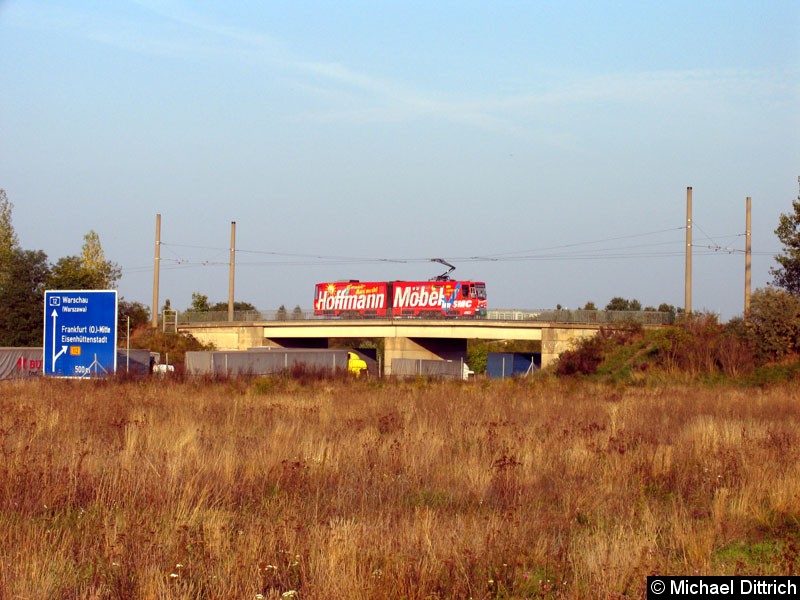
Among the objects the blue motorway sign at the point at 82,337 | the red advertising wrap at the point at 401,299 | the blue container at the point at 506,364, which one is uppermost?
the red advertising wrap at the point at 401,299

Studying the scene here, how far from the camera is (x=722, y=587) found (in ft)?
22.0

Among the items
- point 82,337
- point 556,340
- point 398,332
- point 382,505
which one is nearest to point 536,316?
point 556,340

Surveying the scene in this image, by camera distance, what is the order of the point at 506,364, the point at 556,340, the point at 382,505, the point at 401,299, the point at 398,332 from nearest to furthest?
the point at 382,505 → the point at 506,364 → the point at 556,340 → the point at 398,332 → the point at 401,299

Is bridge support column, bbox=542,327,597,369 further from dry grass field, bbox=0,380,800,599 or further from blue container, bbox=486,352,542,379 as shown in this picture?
dry grass field, bbox=0,380,800,599

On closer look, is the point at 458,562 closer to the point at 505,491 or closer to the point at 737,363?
the point at 505,491

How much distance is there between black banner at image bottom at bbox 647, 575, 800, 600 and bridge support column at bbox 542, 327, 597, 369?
188ft

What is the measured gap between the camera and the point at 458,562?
730 cm

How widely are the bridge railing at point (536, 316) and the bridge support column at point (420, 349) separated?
2.65 metres

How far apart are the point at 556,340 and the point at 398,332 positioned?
1612 cm

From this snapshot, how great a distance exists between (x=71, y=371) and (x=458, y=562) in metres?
24.5

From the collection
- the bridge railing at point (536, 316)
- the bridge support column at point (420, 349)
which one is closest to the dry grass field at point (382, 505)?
the bridge railing at point (536, 316)

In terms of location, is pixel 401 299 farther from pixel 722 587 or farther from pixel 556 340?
pixel 722 587

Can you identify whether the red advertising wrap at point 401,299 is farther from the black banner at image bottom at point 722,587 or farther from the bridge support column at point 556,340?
the black banner at image bottom at point 722,587

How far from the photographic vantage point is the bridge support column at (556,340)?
63.9 m
